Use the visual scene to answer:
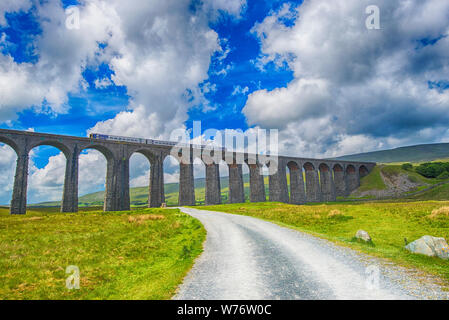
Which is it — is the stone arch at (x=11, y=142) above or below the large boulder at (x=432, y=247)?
above

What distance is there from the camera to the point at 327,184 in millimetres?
99062

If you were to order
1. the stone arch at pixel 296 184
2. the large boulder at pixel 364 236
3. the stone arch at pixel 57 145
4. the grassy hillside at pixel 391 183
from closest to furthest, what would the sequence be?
the large boulder at pixel 364 236
the stone arch at pixel 57 145
the stone arch at pixel 296 184
the grassy hillside at pixel 391 183

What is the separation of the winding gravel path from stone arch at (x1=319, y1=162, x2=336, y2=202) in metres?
91.2

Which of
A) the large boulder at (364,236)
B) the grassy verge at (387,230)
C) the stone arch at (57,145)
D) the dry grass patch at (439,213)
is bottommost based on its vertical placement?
the grassy verge at (387,230)

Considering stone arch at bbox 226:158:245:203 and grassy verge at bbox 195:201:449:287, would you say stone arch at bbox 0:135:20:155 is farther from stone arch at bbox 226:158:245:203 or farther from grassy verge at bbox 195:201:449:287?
stone arch at bbox 226:158:245:203

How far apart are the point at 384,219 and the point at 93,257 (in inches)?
975

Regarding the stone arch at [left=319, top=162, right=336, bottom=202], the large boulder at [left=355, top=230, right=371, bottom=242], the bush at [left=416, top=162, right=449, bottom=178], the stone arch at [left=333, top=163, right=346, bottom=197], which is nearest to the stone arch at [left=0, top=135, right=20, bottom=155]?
the large boulder at [left=355, top=230, right=371, bottom=242]

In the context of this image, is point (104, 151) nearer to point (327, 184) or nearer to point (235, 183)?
point (235, 183)

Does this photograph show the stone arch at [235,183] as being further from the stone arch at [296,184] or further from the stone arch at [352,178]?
the stone arch at [352,178]

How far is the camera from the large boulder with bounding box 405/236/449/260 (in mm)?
10828

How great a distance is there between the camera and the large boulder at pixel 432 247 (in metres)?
10.8

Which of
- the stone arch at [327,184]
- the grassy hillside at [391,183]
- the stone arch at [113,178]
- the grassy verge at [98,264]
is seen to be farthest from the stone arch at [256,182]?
→ the grassy verge at [98,264]

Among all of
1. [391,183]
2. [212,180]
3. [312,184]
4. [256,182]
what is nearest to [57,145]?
[212,180]
